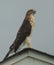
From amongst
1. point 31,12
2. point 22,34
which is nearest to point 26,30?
point 22,34

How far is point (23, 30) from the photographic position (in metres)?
12.9

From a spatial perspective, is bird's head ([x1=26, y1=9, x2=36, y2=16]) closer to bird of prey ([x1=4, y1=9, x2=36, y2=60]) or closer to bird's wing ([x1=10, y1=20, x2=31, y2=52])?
bird of prey ([x1=4, y1=9, x2=36, y2=60])

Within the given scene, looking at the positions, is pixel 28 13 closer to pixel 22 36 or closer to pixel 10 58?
pixel 22 36

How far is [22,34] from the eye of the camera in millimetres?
12625

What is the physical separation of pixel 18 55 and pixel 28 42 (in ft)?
12.8

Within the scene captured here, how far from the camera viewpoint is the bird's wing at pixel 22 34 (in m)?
11.4

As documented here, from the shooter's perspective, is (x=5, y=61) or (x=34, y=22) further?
(x=34, y=22)

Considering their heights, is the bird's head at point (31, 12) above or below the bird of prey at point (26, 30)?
above

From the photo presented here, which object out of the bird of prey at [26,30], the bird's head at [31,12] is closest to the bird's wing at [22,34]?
the bird of prey at [26,30]

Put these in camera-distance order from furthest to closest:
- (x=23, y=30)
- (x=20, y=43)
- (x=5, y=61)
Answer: (x=23, y=30) < (x=20, y=43) < (x=5, y=61)

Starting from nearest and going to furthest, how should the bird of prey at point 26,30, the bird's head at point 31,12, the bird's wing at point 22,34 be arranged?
the bird's wing at point 22,34 < the bird of prey at point 26,30 < the bird's head at point 31,12

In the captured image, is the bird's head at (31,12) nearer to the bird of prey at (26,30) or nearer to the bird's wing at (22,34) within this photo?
the bird of prey at (26,30)

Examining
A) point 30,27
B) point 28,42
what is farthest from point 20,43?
point 30,27

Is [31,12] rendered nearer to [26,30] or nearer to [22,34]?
[26,30]
